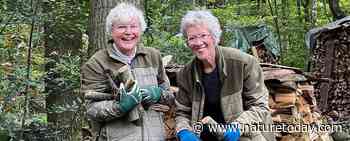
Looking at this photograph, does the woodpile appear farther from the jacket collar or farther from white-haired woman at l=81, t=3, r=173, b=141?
white-haired woman at l=81, t=3, r=173, b=141

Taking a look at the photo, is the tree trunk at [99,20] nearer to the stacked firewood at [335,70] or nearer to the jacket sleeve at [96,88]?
the jacket sleeve at [96,88]

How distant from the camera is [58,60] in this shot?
6.57 metres

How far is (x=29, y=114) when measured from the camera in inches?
256

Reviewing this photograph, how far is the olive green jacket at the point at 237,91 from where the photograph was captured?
3.35 m

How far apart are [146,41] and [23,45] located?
161 centimetres

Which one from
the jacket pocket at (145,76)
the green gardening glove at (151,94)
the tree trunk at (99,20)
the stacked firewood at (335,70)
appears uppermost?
the tree trunk at (99,20)

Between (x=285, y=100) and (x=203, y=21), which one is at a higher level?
(x=203, y=21)

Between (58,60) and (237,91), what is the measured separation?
147 inches

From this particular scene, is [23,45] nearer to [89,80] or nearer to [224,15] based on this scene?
[89,80]

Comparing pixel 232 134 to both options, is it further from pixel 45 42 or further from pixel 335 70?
pixel 335 70

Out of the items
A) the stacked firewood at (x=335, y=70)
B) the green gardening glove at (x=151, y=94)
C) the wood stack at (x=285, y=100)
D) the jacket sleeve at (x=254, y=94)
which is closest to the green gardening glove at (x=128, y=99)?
the green gardening glove at (x=151, y=94)

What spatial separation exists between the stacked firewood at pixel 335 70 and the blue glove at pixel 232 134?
20.2ft

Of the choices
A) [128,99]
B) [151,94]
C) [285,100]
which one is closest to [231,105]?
[151,94]

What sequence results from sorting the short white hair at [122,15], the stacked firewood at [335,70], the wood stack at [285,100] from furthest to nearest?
the stacked firewood at [335,70] → the wood stack at [285,100] → the short white hair at [122,15]
